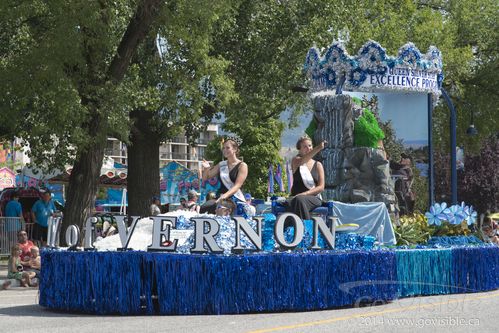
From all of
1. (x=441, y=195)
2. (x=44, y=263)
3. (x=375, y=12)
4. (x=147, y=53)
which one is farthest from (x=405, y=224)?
(x=441, y=195)

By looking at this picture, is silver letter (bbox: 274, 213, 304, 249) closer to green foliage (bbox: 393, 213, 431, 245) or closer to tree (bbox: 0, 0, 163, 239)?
green foliage (bbox: 393, 213, 431, 245)

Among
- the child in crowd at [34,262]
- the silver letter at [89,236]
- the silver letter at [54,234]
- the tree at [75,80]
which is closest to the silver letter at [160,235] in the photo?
the silver letter at [89,236]

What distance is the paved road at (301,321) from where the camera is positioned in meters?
9.99

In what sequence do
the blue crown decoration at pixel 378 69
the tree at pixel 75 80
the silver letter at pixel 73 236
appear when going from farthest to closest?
1. the tree at pixel 75 80
2. the blue crown decoration at pixel 378 69
3. the silver letter at pixel 73 236

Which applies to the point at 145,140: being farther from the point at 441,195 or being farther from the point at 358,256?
the point at 441,195

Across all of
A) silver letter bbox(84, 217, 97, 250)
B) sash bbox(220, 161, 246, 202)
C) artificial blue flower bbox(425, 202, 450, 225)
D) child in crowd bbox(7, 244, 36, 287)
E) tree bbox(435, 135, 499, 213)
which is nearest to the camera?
silver letter bbox(84, 217, 97, 250)

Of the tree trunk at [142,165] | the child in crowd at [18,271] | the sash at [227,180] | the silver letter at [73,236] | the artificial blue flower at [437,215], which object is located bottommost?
the child in crowd at [18,271]

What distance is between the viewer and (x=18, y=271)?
58.3 feet

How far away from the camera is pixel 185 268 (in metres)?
11.3

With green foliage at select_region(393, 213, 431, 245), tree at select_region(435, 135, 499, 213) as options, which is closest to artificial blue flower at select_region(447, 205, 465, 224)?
green foliage at select_region(393, 213, 431, 245)

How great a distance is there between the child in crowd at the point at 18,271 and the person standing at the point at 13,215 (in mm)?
5784

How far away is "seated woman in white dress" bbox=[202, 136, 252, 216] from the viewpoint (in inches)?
498

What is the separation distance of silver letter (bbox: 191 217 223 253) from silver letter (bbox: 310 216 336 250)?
1.28 metres

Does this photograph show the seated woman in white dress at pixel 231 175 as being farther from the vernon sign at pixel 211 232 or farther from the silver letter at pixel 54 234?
the silver letter at pixel 54 234
